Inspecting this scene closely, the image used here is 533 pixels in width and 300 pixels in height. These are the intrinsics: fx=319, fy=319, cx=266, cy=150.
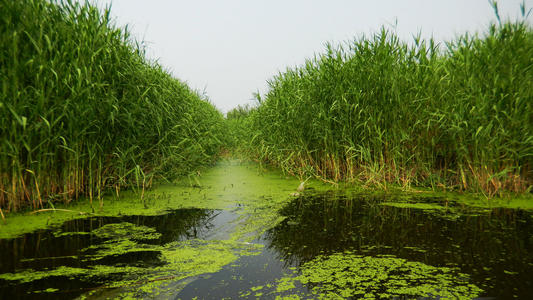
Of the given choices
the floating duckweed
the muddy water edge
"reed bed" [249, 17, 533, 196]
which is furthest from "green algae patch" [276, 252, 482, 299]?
"reed bed" [249, 17, 533, 196]

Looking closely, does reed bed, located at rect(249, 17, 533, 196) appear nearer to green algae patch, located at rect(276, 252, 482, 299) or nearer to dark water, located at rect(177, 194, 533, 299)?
dark water, located at rect(177, 194, 533, 299)

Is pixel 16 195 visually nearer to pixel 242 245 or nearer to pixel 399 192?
pixel 242 245

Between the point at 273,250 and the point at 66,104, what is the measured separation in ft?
6.82

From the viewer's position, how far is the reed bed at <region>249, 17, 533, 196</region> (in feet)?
10.6

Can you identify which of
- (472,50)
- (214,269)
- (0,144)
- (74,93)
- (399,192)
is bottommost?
(214,269)

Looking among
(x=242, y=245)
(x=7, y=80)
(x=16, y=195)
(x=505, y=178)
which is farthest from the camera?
(x=505, y=178)

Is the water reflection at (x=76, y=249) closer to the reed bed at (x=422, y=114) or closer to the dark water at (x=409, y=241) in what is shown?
the dark water at (x=409, y=241)

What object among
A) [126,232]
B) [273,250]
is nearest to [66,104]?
[126,232]

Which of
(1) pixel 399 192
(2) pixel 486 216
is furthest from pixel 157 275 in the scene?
(1) pixel 399 192

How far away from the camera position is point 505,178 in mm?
3324

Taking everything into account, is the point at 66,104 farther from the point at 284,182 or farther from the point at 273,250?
the point at 284,182

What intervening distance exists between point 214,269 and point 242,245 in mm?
452

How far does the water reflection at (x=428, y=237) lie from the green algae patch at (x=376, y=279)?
0.10 meters

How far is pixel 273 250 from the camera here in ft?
6.83
